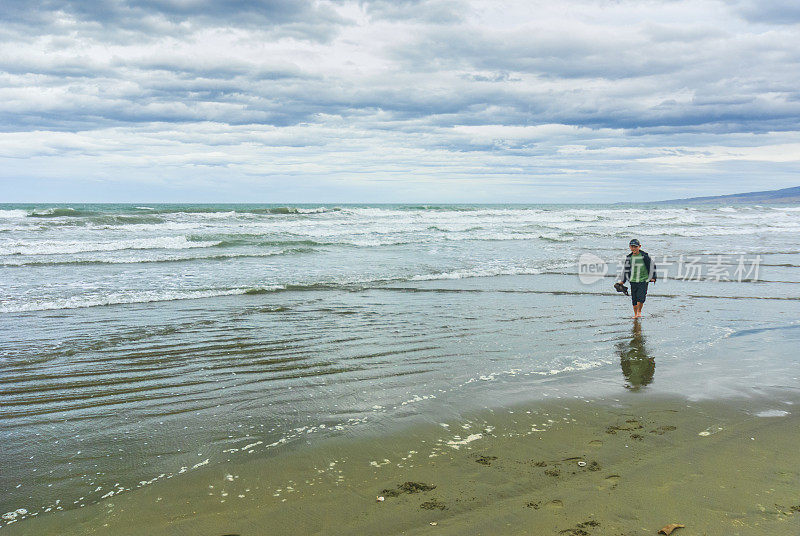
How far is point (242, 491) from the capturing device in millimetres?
3729

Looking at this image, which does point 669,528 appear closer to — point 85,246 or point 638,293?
point 638,293

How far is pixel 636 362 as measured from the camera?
A: 7.03 metres

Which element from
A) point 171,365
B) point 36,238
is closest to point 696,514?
point 171,365

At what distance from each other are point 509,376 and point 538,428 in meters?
1.56

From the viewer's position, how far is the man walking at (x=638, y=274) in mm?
9992

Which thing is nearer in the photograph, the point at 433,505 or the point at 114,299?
the point at 433,505

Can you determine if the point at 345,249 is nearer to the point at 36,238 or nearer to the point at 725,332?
the point at 36,238

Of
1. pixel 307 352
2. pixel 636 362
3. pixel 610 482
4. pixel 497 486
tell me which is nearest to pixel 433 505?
pixel 497 486

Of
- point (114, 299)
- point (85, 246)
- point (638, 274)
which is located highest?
point (85, 246)

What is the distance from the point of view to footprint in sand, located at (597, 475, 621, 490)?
375cm

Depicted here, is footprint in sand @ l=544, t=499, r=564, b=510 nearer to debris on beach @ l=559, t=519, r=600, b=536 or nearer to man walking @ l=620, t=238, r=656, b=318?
debris on beach @ l=559, t=519, r=600, b=536

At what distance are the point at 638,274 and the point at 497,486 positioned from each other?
25.0 ft

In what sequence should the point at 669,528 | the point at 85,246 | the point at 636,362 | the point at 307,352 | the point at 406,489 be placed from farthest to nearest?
the point at 85,246 → the point at 307,352 → the point at 636,362 → the point at 406,489 → the point at 669,528

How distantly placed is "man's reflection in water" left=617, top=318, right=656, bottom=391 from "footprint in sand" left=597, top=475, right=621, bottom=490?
7.45ft
